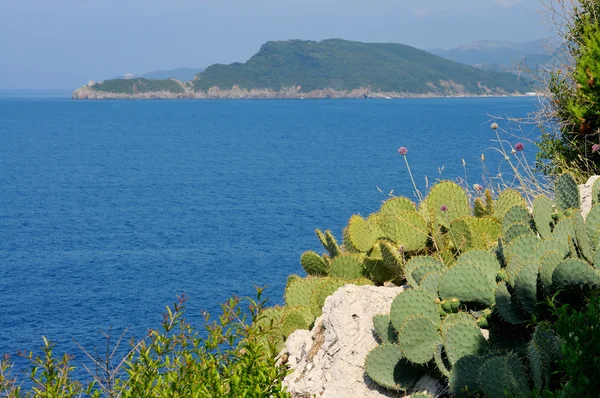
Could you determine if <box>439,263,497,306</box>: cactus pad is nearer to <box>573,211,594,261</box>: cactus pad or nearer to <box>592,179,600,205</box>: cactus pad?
<box>573,211,594,261</box>: cactus pad

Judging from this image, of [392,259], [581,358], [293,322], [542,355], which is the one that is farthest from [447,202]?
[581,358]

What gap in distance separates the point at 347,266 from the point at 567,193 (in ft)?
6.91

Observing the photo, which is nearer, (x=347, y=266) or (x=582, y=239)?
(x=582, y=239)

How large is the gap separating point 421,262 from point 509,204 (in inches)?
61.2

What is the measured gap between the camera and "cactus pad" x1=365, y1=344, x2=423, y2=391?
5.11 m

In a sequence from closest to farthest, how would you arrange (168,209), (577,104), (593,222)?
(593,222), (577,104), (168,209)

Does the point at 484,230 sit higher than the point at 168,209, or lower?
higher

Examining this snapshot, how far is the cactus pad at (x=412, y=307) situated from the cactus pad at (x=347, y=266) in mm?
1887

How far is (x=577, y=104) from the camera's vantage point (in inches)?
343

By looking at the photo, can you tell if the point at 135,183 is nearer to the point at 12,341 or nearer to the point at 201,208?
the point at 201,208

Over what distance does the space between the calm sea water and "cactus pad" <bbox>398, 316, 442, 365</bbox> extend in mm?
4885

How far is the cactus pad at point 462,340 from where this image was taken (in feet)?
15.3

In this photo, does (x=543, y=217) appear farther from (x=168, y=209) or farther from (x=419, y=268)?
(x=168, y=209)

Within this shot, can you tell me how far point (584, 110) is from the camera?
8562mm
